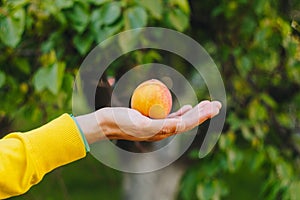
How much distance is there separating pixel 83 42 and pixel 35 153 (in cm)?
91

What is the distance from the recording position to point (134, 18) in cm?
171

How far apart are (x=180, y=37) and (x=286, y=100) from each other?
61 cm

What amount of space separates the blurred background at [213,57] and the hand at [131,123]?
24.6 inches

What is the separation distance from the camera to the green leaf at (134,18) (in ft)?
5.60

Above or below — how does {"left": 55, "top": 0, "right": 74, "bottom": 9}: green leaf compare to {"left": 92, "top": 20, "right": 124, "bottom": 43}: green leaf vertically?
above

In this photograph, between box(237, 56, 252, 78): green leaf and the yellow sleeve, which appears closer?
the yellow sleeve

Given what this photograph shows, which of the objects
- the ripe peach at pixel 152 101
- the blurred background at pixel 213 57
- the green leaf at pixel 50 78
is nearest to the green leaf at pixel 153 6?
the blurred background at pixel 213 57

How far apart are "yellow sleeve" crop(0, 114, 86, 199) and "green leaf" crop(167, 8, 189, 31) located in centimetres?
96

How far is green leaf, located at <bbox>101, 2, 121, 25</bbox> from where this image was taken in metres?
1.69

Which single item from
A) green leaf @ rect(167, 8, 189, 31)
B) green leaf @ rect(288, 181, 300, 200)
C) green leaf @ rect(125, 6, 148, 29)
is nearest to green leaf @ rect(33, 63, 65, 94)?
green leaf @ rect(125, 6, 148, 29)

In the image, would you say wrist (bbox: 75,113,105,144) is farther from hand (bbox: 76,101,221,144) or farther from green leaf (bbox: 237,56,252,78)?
green leaf (bbox: 237,56,252,78)

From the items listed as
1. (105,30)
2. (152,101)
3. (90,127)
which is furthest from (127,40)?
(90,127)

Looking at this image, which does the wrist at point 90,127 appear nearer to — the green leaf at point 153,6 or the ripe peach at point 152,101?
the ripe peach at point 152,101

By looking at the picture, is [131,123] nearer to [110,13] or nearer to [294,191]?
[110,13]
